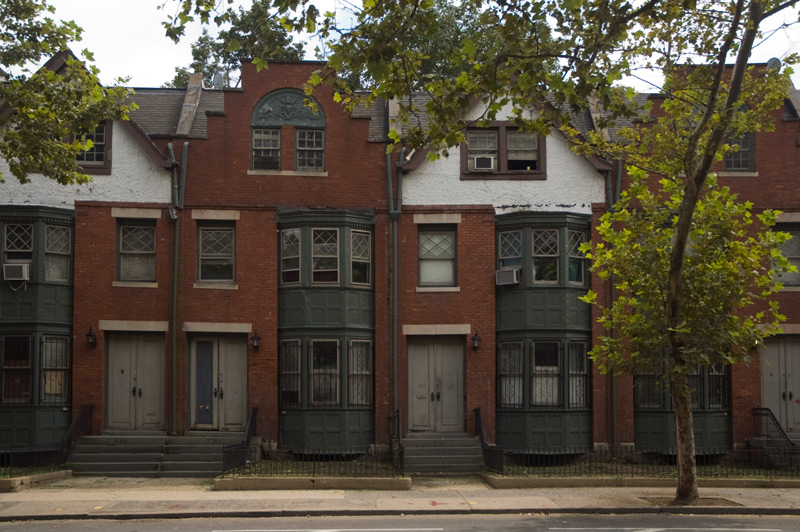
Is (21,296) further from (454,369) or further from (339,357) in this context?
(454,369)

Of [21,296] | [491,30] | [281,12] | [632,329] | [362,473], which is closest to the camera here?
[281,12]

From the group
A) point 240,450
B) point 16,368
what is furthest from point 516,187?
point 16,368

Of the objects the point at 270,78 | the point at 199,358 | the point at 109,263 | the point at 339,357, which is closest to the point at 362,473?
the point at 339,357

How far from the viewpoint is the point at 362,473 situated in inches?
773

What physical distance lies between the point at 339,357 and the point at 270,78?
22.8 ft

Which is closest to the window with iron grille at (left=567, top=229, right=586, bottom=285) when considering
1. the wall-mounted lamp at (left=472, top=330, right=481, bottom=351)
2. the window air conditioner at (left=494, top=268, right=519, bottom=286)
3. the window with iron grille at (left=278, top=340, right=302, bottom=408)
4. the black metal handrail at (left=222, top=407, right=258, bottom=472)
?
the window air conditioner at (left=494, top=268, right=519, bottom=286)

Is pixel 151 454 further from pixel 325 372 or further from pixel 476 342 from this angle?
pixel 476 342

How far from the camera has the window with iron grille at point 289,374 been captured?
22.0m

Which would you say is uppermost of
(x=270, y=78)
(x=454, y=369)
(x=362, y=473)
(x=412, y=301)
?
(x=270, y=78)

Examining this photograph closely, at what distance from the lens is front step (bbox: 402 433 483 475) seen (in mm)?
20766

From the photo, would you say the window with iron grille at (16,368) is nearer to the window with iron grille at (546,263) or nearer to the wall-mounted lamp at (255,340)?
the wall-mounted lamp at (255,340)

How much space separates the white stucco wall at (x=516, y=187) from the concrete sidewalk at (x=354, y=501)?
6865 mm

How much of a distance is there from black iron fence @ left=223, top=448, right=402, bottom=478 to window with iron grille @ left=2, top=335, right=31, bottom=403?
536 cm

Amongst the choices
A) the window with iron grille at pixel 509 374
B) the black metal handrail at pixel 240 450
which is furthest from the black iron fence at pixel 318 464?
the window with iron grille at pixel 509 374
